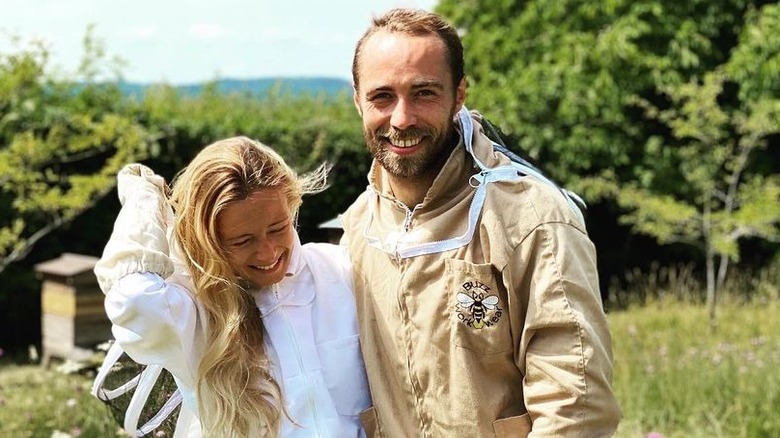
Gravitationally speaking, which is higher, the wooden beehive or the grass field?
the grass field

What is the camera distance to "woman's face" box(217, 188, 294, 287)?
2297 millimetres

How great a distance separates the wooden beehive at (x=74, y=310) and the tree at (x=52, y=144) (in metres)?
0.35

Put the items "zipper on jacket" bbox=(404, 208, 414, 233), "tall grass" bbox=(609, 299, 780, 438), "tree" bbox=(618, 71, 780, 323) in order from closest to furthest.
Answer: "zipper on jacket" bbox=(404, 208, 414, 233) < "tall grass" bbox=(609, 299, 780, 438) < "tree" bbox=(618, 71, 780, 323)

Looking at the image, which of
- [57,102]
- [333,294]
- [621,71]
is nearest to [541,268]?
[333,294]

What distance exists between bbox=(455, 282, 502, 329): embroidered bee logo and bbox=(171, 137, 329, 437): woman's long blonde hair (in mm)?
522

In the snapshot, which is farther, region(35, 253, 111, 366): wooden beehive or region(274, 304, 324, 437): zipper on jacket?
region(35, 253, 111, 366): wooden beehive

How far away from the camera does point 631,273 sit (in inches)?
456

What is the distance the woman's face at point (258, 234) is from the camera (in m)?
2.30

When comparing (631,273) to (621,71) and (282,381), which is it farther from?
(282,381)

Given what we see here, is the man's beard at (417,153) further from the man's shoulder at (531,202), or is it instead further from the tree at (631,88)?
the tree at (631,88)

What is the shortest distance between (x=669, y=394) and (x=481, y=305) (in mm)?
3564

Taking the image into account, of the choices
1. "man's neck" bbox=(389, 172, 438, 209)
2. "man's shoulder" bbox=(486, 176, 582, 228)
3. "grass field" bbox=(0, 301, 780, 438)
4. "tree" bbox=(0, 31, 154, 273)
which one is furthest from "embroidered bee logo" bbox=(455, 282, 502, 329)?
"tree" bbox=(0, 31, 154, 273)

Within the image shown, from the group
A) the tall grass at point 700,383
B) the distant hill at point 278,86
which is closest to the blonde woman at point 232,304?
the tall grass at point 700,383

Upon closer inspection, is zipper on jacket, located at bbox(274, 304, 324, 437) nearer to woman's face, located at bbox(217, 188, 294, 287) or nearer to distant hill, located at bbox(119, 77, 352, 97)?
woman's face, located at bbox(217, 188, 294, 287)
